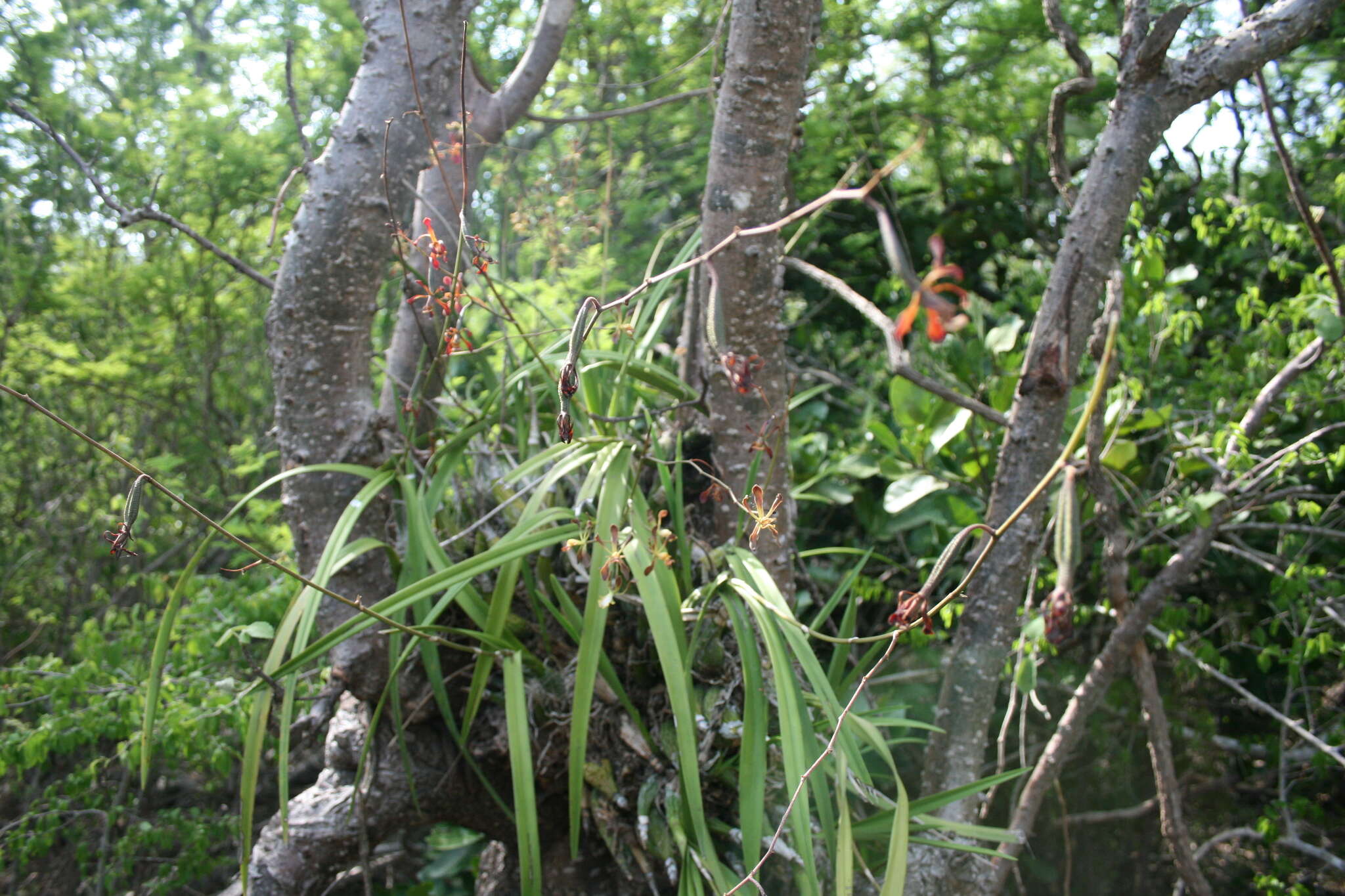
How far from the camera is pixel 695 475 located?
5.49 feet

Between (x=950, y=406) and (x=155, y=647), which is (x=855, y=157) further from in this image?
(x=155, y=647)

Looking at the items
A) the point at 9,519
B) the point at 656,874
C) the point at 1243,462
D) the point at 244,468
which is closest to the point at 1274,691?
the point at 1243,462


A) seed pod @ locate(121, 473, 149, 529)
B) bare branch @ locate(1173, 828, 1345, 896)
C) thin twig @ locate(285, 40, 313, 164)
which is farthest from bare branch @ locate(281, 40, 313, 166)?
bare branch @ locate(1173, 828, 1345, 896)

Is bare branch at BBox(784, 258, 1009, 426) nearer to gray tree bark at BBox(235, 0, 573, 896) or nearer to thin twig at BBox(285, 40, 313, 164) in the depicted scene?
gray tree bark at BBox(235, 0, 573, 896)

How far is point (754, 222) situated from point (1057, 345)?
51 centimetres

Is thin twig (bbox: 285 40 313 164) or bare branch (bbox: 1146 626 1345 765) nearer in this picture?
thin twig (bbox: 285 40 313 164)

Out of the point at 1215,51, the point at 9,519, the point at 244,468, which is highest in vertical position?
the point at 1215,51

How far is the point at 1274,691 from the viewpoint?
92.3 inches

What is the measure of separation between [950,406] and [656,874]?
3.60 feet

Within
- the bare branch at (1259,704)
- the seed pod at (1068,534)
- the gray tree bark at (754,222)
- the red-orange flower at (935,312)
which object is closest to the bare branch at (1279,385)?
the bare branch at (1259,704)

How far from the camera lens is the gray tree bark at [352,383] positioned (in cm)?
141

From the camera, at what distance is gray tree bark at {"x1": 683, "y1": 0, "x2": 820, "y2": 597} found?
1.32m

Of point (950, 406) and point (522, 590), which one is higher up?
point (950, 406)

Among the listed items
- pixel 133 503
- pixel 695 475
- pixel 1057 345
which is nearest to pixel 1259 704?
pixel 1057 345
